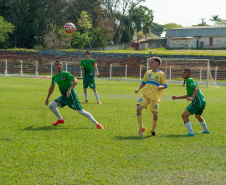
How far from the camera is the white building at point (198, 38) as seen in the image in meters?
59.5

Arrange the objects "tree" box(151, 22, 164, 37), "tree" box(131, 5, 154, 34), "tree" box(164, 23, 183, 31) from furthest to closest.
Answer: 1. "tree" box(151, 22, 164, 37)
2. "tree" box(164, 23, 183, 31)
3. "tree" box(131, 5, 154, 34)

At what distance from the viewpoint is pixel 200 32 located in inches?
2416

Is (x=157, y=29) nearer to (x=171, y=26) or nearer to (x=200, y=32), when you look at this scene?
(x=171, y=26)

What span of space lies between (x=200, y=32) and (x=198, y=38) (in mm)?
1282

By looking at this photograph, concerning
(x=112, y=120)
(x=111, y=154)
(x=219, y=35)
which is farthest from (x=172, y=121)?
(x=219, y=35)

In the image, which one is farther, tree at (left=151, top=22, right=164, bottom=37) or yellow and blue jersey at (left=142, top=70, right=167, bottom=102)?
tree at (left=151, top=22, right=164, bottom=37)

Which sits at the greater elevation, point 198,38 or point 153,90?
point 198,38

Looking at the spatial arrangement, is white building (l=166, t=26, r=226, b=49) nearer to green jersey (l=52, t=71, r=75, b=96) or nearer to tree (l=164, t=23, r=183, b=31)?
green jersey (l=52, t=71, r=75, b=96)

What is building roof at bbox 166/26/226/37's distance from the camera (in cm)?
5979

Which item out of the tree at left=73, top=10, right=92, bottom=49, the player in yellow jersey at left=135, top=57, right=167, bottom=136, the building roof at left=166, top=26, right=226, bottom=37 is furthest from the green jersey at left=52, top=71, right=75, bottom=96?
the building roof at left=166, top=26, right=226, bottom=37

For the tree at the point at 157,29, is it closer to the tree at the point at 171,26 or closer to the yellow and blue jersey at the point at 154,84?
the tree at the point at 171,26

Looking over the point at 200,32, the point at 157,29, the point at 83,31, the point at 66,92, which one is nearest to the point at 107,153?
the point at 66,92

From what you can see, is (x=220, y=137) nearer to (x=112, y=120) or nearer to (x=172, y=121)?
(x=172, y=121)

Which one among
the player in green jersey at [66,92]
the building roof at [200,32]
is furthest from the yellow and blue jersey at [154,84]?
the building roof at [200,32]
